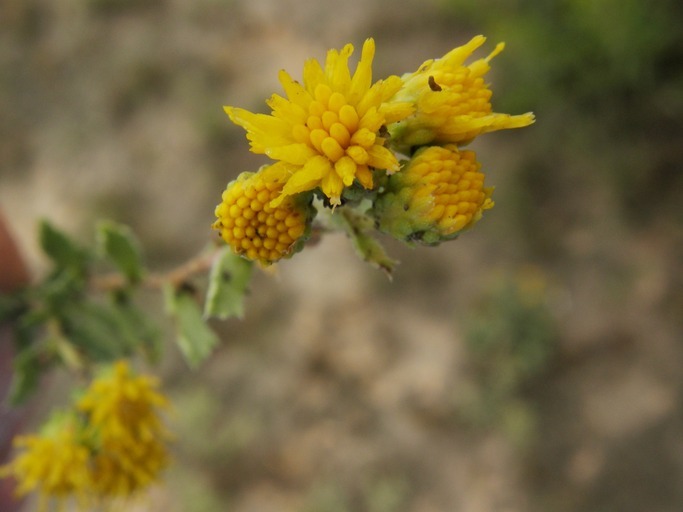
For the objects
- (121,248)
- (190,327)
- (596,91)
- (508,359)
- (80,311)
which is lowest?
(508,359)

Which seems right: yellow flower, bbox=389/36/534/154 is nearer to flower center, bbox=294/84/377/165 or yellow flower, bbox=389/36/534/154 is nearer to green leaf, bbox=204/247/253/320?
flower center, bbox=294/84/377/165

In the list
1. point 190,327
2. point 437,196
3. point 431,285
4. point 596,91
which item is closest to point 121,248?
point 190,327

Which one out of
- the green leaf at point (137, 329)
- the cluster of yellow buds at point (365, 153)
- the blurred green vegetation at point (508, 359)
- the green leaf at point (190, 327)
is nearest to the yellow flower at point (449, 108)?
the cluster of yellow buds at point (365, 153)

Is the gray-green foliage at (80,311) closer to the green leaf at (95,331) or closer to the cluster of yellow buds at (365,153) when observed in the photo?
the green leaf at (95,331)

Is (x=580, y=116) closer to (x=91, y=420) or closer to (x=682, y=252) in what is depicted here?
(x=682, y=252)

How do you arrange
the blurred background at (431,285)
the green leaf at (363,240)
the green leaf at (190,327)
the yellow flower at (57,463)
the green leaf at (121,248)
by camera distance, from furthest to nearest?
the blurred background at (431,285) → the green leaf at (121,248) → the yellow flower at (57,463) → the green leaf at (190,327) → the green leaf at (363,240)

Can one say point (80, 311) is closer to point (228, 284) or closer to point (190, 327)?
point (190, 327)
